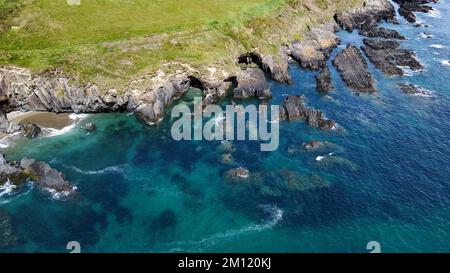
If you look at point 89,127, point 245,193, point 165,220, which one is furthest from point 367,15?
point 165,220

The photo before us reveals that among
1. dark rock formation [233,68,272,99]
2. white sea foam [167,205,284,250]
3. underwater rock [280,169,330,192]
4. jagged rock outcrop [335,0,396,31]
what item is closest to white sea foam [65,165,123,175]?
white sea foam [167,205,284,250]

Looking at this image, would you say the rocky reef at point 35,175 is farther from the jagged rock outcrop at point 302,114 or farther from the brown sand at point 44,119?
the jagged rock outcrop at point 302,114

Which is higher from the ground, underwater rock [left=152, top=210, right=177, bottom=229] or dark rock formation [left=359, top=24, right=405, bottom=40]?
dark rock formation [left=359, top=24, right=405, bottom=40]

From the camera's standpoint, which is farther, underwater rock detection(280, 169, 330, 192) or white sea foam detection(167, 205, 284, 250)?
underwater rock detection(280, 169, 330, 192)

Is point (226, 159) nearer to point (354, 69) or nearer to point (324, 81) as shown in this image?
point (324, 81)

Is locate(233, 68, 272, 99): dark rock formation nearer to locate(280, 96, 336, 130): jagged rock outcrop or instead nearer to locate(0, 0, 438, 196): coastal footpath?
locate(0, 0, 438, 196): coastal footpath
